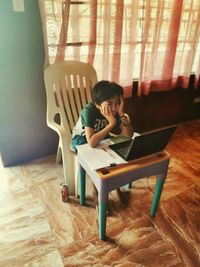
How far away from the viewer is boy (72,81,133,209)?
122cm

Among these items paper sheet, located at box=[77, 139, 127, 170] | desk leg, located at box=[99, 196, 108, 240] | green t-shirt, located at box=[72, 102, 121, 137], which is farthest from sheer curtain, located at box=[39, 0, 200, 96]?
desk leg, located at box=[99, 196, 108, 240]

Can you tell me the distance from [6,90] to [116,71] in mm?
959

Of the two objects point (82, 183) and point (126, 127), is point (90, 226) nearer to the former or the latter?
point (82, 183)

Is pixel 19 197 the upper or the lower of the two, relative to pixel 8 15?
lower

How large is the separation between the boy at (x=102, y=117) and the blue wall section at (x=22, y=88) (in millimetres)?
631

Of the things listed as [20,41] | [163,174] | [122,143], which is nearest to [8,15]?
[20,41]

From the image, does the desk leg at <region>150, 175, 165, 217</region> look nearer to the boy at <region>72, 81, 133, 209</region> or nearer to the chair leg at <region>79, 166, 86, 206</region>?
the boy at <region>72, 81, 133, 209</region>

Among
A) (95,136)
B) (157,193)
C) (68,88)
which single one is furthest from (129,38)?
(157,193)

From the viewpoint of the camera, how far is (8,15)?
4.90 feet

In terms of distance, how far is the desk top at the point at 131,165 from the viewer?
1076mm

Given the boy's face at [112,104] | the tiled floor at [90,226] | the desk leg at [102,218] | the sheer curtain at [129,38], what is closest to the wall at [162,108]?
the sheer curtain at [129,38]

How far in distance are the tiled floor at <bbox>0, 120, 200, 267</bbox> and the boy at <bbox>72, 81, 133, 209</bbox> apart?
555 mm

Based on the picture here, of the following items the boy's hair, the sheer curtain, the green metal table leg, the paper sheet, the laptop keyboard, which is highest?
the sheer curtain

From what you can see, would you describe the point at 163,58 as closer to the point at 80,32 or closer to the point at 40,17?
the point at 80,32
